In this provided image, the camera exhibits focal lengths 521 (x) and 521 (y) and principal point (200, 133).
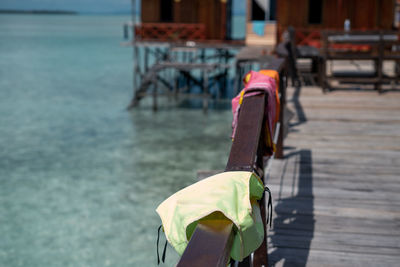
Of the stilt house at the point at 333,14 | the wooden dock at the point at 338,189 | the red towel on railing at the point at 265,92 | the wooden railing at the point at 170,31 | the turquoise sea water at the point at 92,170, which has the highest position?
the stilt house at the point at 333,14

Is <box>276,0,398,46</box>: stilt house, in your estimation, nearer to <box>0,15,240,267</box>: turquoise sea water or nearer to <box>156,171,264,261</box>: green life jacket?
<box>0,15,240,267</box>: turquoise sea water

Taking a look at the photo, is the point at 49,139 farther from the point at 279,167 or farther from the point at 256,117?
the point at 256,117

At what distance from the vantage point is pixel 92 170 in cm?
1622

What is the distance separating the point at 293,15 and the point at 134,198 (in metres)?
10.9

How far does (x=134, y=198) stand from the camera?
13.6m

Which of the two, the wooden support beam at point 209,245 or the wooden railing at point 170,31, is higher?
the wooden railing at point 170,31

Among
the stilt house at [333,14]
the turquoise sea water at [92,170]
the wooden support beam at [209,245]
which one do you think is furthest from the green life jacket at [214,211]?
the stilt house at [333,14]

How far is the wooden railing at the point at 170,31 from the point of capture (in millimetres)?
24406

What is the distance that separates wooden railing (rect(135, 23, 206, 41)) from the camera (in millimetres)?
24406

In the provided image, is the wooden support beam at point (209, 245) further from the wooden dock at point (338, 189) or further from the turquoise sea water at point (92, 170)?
the turquoise sea water at point (92, 170)

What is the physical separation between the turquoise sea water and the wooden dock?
182 inches

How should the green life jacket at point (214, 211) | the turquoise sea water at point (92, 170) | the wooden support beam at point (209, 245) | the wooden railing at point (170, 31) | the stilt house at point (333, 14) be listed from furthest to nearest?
the wooden railing at point (170, 31) → the stilt house at point (333, 14) → the turquoise sea water at point (92, 170) → the green life jacket at point (214, 211) → the wooden support beam at point (209, 245)

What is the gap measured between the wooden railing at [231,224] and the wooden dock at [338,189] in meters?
0.65

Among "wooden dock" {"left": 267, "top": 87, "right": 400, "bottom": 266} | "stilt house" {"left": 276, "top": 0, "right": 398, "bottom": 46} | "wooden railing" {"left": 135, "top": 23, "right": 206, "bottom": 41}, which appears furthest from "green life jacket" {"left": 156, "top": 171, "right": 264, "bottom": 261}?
"wooden railing" {"left": 135, "top": 23, "right": 206, "bottom": 41}
